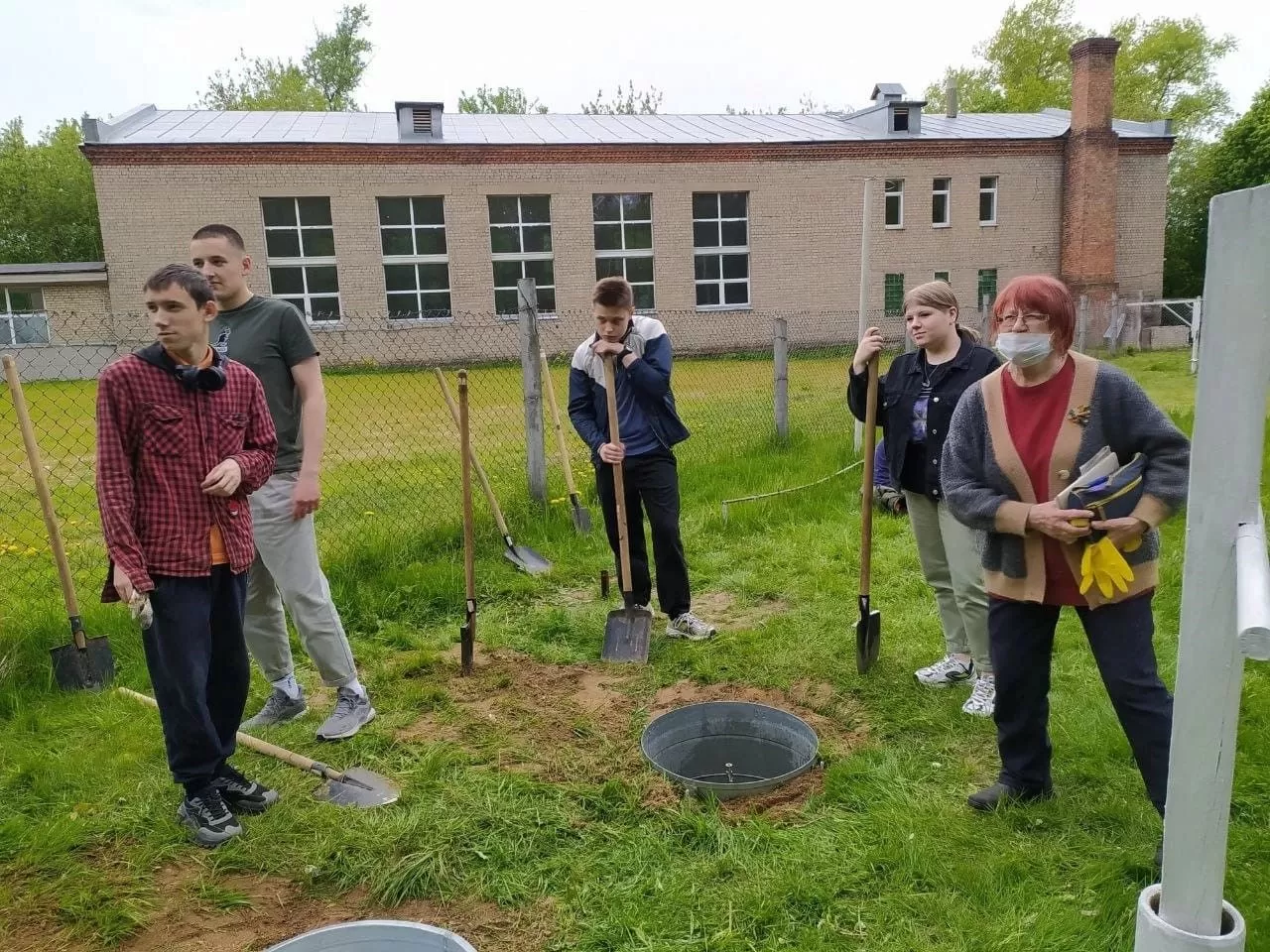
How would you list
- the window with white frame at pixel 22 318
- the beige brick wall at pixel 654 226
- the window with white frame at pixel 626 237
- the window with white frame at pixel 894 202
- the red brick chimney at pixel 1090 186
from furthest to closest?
the window with white frame at pixel 894 202
the red brick chimney at pixel 1090 186
the window with white frame at pixel 626 237
the beige brick wall at pixel 654 226
the window with white frame at pixel 22 318

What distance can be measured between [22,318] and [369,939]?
77.1ft

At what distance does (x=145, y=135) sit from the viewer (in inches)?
850

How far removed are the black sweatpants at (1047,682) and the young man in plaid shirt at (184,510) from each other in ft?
8.46

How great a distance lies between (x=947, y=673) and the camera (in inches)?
159

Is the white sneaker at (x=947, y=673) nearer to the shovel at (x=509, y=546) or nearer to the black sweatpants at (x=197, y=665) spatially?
the shovel at (x=509, y=546)

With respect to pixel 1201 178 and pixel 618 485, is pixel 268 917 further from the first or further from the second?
pixel 1201 178

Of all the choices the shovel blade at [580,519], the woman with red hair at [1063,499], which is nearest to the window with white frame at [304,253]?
the shovel blade at [580,519]

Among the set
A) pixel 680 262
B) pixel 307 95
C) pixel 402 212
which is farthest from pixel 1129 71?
pixel 307 95

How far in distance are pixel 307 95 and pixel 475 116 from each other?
18.3 m

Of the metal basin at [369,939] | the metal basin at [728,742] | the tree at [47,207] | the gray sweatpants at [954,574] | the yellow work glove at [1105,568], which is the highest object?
the tree at [47,207]

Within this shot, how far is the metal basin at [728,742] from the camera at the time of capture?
3.66 meters

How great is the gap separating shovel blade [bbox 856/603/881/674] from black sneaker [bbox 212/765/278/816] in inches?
102

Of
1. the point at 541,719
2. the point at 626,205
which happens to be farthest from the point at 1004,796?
the point at 626,205

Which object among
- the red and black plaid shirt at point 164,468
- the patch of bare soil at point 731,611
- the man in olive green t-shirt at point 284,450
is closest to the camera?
the red and black plaid shirt at point 164,468
